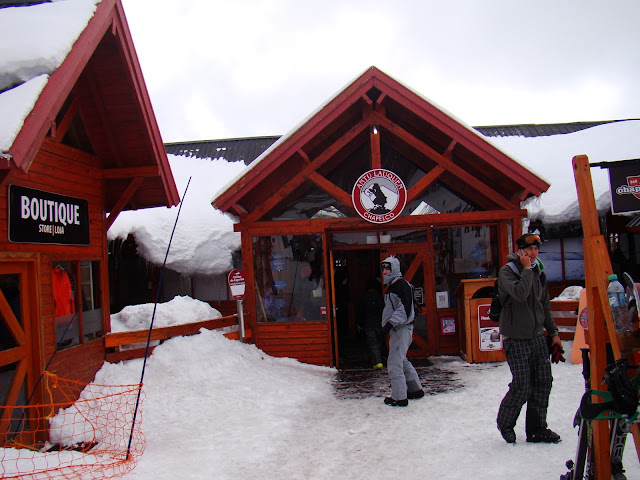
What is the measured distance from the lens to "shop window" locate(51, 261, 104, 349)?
659cm

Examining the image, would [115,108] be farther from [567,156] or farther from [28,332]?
[567,156]

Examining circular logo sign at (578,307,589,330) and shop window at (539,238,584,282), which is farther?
shop window at (539,238,584,282)

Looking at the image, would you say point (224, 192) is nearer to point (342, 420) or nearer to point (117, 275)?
point (342, 420)

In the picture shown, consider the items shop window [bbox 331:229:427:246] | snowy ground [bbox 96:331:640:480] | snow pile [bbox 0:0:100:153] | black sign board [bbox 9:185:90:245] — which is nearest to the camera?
snow pile [bbox 0:0:100:153]

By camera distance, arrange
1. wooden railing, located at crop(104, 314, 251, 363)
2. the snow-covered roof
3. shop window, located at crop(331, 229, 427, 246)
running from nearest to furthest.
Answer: wooden railing, located at crop(104, 314, 251, 363) → shop window, located at crop(331, 229, 427, 246) → the snow-covered roof

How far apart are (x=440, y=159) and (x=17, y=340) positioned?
721cm

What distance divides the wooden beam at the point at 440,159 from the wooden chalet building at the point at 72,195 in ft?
13.2

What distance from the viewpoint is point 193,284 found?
556 inches

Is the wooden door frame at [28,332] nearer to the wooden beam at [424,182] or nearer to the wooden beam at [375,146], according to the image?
the wooden beam at [375,146]

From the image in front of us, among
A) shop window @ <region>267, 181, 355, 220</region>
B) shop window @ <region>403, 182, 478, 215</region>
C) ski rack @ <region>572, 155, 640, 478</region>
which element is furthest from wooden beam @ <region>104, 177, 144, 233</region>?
ski rack @ <region>572, 155, 640, 478</region>

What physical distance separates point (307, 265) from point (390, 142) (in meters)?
2.94

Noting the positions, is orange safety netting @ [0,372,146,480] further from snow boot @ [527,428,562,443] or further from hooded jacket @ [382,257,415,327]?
snow boot @ [527,428,562,443]

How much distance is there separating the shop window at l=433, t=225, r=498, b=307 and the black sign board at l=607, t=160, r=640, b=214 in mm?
5519

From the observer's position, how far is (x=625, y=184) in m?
4.50
